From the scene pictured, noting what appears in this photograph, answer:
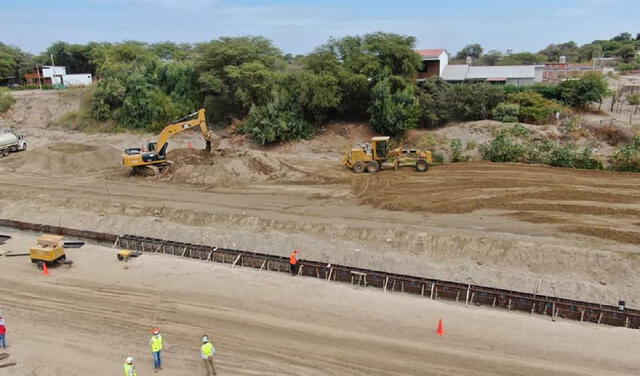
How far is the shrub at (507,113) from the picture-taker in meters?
35.3

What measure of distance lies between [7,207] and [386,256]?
69.5 ft

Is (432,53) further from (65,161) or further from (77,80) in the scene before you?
(77,80)

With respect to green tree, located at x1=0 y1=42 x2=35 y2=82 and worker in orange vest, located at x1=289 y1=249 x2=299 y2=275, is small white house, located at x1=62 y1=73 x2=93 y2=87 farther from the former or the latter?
worker in orange vest, located at x1=289 y1=249 x2=299 y2=275

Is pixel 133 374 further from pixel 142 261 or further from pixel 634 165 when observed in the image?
pixel 634 165

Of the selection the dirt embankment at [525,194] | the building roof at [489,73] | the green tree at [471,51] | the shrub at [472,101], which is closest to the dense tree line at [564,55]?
the green tree at [471,51]

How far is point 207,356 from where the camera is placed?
12.1 m

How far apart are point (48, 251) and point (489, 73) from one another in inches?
1614

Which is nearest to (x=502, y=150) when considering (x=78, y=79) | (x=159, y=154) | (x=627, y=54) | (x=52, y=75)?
(x=159, y=154)

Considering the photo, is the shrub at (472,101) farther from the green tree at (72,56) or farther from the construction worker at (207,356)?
the green tree at (72,56)

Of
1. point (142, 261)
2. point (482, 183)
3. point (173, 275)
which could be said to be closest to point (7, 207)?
point (142, 261)

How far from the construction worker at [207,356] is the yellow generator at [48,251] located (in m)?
9.95

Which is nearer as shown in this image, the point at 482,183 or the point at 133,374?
the point at 133,374

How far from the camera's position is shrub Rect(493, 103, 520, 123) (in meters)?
35.3

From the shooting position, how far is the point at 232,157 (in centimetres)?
3019
